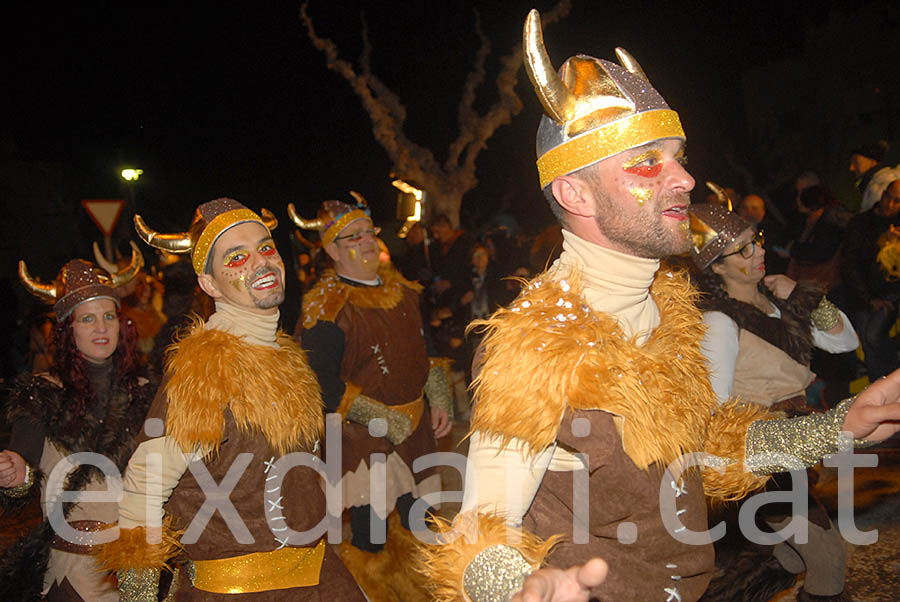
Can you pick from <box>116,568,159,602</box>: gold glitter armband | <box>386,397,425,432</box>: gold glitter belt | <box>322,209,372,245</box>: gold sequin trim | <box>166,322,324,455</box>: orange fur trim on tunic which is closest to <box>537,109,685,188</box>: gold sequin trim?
<box>166,322,324,455</box>: orange fur trim on tunic

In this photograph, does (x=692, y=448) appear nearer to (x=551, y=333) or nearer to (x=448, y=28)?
(x=551, y=333)

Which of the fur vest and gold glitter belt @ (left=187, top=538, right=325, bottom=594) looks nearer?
gold glitter belt @ (left=187, top=538, right=325, bottom=594)

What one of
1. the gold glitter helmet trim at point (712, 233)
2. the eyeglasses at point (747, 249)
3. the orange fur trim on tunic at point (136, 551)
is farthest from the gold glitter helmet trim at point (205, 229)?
the eyeglasses at point (747, 249)

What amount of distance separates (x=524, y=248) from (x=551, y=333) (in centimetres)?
772

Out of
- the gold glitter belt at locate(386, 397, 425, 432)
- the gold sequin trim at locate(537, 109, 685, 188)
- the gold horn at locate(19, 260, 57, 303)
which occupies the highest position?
the gold sequin trim at locate(537, 109, 685, 188)

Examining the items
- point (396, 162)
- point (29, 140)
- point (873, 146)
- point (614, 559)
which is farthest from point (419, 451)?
point (29, 140)

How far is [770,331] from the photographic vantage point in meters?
3.95

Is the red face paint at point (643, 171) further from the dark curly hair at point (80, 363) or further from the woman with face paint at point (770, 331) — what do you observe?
the dark curly hair at point (80, 363)

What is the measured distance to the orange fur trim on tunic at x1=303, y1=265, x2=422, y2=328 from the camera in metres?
4.79

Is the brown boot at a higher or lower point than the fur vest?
lower

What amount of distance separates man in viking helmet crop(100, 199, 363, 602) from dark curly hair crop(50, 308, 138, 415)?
1.05 metres

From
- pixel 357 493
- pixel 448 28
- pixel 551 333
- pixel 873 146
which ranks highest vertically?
pixel 448 28

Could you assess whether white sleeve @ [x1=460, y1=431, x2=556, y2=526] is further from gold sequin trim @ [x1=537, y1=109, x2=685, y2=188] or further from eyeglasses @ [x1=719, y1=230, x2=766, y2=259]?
eyeglasses @ [x1=719, y1=230, x2=766, y2=259]

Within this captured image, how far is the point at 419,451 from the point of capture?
195 inches
